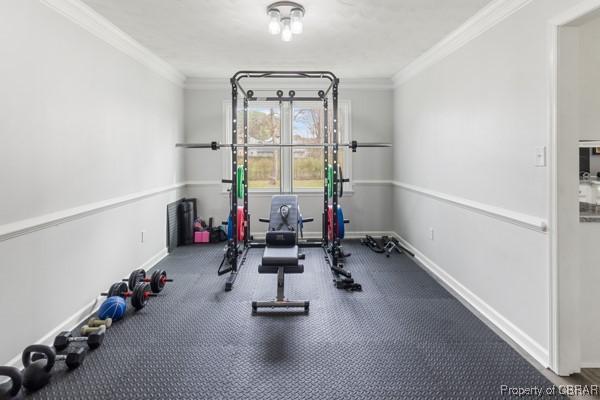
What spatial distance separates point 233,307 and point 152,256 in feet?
5.92

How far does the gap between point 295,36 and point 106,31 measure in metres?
1.75

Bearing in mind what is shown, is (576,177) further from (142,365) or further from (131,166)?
(131,166)

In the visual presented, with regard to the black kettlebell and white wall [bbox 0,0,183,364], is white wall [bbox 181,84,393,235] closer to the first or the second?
white wall [bbox 0,0,183,364]

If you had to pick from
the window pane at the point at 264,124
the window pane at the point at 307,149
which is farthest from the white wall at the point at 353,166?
the window pane at the point at 264,124

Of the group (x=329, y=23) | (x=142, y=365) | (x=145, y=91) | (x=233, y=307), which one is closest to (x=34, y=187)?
(x=142, y=365)

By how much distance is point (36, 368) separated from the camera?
2.17m

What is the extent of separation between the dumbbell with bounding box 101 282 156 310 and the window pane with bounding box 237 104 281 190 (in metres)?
3.07

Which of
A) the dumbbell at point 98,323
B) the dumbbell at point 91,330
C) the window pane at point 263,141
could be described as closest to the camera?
the dumbbell at point 91,330

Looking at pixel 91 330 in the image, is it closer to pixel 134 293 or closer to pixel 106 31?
pixel 134 293

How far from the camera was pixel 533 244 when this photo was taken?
8.34 ft

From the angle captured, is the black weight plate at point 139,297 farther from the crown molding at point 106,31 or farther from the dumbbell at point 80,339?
the crown molding at point 106,31

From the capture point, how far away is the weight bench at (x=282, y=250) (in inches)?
131

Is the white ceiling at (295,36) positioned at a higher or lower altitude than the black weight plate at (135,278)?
higher

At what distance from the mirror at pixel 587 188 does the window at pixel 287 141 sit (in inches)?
154
